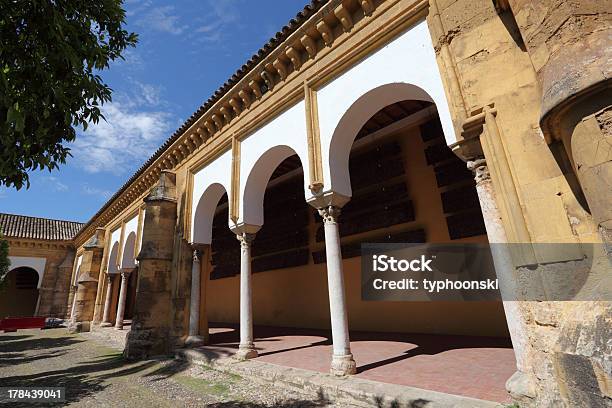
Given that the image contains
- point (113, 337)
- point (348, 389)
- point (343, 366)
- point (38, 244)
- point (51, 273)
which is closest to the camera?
point (348, 389)

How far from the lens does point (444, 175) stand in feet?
23.7

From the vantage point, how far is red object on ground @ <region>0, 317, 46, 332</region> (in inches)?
663

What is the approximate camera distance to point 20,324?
56.4 ft

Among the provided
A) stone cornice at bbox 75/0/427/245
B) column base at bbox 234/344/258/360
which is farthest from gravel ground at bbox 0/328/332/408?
stone cornice at bbox 75/0/427/245

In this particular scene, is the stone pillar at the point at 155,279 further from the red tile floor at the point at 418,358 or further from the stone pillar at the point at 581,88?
the stone pillar at the point at 581,88

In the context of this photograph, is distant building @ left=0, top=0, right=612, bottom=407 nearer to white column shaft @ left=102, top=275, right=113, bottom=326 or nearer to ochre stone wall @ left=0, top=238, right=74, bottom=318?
white column shaft @ left=102, top=275, right=113, bottom=326

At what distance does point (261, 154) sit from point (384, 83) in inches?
119

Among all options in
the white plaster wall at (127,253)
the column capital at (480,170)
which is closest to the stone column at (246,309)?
the column capital at (480,170)

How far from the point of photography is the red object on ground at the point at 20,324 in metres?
16.8

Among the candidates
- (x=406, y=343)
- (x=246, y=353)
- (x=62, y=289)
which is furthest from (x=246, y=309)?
(x=62, y=289)

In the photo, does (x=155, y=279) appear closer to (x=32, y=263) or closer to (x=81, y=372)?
(x=81, y=372)

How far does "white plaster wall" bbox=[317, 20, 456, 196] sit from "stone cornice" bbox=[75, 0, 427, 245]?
0.29 m

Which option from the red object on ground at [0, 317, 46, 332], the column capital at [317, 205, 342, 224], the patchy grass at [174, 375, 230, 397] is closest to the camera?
the patchy grass at [174, 375, 230, 397]

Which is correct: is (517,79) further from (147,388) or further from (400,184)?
(147,388)
